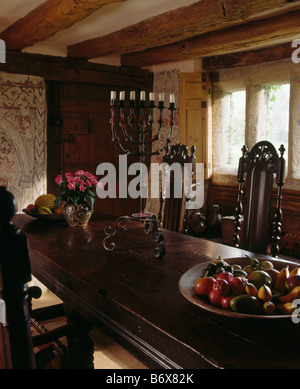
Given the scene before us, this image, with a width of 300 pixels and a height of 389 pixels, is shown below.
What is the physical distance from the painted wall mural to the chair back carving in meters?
3.76

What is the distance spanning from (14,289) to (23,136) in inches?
153

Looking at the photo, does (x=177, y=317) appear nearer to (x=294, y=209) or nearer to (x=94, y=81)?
(x=294, y=209)

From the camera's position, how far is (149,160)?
5609mm

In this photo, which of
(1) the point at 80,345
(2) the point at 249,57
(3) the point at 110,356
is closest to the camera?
(1) the point at 80,345

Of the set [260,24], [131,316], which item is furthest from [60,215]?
[260,24]

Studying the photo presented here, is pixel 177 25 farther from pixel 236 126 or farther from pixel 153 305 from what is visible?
pixel 153 305

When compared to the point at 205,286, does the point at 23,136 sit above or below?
above

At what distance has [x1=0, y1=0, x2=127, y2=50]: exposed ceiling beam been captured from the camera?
2908mm

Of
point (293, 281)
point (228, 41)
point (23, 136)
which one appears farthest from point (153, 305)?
point (23, 136)

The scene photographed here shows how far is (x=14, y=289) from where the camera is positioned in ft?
2.40

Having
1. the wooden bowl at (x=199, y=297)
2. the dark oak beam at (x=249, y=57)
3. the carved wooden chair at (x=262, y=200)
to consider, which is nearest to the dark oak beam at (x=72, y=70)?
the dark oak beam at (x=249, y=57)

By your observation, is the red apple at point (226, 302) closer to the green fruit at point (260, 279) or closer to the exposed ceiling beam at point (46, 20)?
the green fruit at point (260, 279)

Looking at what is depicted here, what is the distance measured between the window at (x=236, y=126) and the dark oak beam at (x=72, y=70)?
1.13 metres

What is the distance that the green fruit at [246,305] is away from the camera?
1.05m
